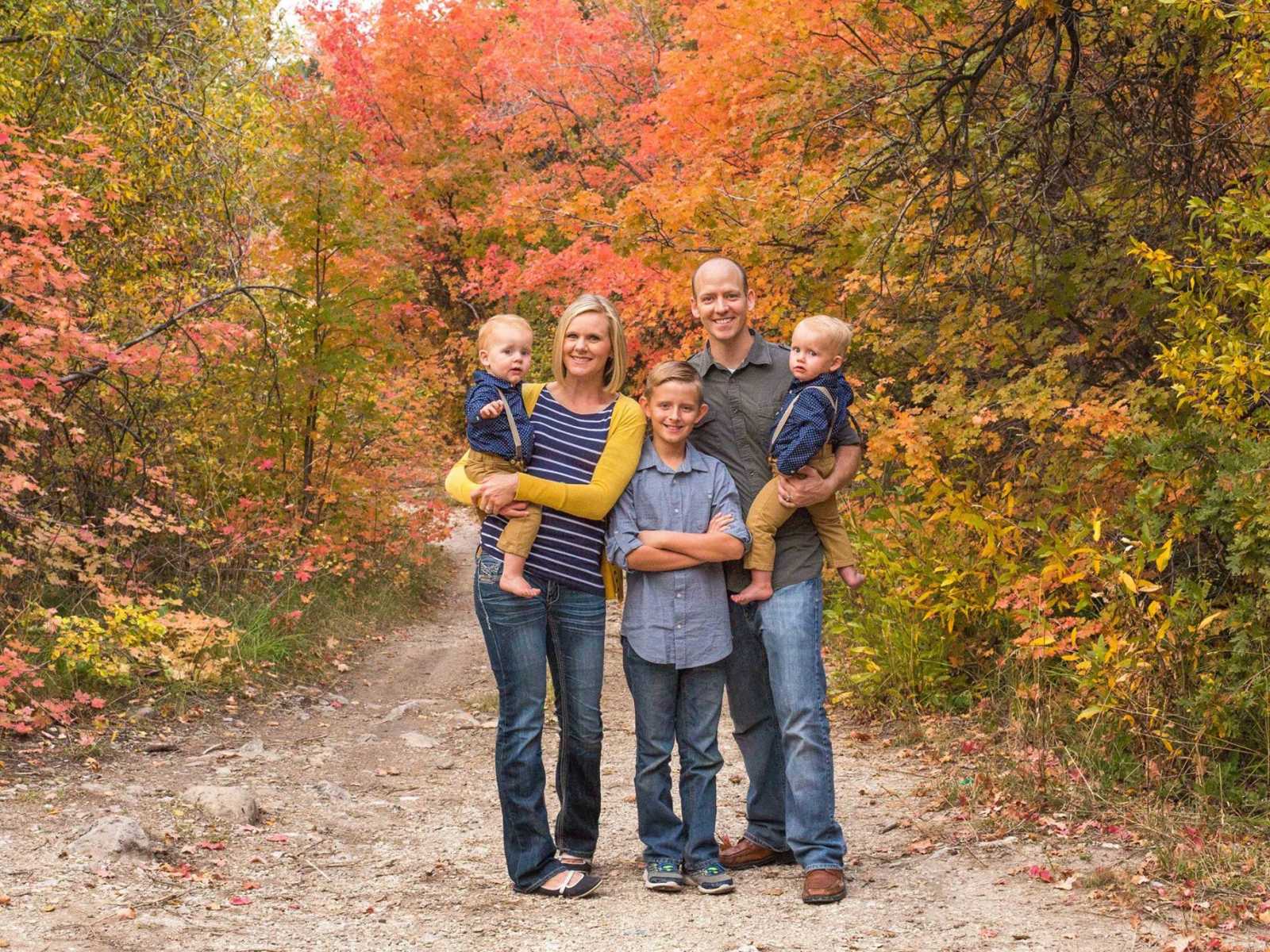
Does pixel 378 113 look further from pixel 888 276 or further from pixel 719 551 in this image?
pixel 719 551

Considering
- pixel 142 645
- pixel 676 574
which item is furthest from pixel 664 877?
pixel 142 645

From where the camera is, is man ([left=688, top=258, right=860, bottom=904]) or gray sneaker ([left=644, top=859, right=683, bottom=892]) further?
gray sneaker ([left=644, top=859, right=683, bottom=892])

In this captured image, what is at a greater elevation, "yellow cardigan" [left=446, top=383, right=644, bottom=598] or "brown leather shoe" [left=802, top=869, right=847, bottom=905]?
"yellow cardigan" [left=446, top=383, right=644, bottom=598]

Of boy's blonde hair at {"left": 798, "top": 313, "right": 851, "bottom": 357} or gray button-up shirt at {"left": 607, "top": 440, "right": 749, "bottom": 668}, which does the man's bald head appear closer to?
boy's blonde hair at {"left": 798, "top": 313, "right": 851, "bottom": 357}

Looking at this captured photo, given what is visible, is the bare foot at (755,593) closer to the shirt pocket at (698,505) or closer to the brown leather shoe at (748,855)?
the shirt pocket at (698,505)

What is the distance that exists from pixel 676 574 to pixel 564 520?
1.28ft

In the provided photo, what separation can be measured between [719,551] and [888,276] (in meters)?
4.23

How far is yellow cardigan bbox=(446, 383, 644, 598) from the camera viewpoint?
A: 3762 millimetres

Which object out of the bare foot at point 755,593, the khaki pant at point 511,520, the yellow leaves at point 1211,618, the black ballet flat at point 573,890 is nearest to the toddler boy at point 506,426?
the khaki pant at point 511,520

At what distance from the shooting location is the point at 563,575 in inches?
152

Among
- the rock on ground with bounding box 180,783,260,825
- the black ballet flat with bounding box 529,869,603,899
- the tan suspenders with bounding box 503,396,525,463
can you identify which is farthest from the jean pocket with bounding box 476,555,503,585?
the rock on ground with bounding box 180,783,260,825

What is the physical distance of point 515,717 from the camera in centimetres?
391

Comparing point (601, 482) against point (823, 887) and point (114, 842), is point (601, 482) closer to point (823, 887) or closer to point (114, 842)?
point (823, 887)

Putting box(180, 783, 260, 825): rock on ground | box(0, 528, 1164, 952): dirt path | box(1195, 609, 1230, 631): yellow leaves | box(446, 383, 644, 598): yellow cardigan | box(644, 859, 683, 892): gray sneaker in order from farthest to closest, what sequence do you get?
box(180, 783, 260, 825): rock on ground → box(1195, 609, 1230, 631): yellow leaves → box(644, 859, 683, 892): gray sneaker → box(446, 383, 644, 598): yellow cardigan → box(0, 528, 1164, 952): dirt path
